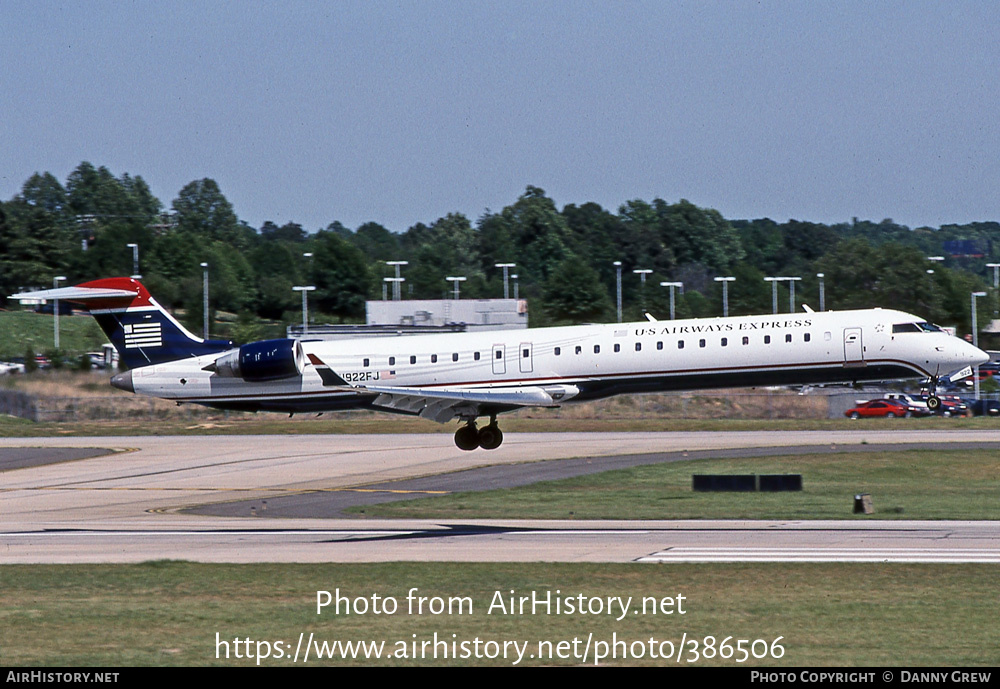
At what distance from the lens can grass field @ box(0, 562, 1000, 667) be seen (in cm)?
1532

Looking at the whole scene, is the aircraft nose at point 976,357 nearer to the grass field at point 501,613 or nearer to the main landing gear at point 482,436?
the grass field at point 501,613

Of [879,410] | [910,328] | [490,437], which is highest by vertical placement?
[910,328]

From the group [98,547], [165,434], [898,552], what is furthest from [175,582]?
[165,434]

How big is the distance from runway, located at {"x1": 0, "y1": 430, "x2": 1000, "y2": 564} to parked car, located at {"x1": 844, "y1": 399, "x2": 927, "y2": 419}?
14033 mm

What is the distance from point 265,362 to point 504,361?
22.2 feet

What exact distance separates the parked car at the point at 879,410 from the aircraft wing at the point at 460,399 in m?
37.1

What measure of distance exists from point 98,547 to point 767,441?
99.7 feet

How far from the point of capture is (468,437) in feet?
121

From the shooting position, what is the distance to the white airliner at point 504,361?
33.1 meters

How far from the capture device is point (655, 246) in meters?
176

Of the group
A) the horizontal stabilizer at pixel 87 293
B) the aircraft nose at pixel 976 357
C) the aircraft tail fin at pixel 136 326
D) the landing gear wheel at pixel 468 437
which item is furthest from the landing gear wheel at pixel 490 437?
the aircraft nose at pixel 976 357

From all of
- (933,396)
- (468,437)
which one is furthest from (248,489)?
(933,396)

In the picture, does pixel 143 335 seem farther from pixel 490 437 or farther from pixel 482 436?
pixel 490 437

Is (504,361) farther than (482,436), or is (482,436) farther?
(482,436)
